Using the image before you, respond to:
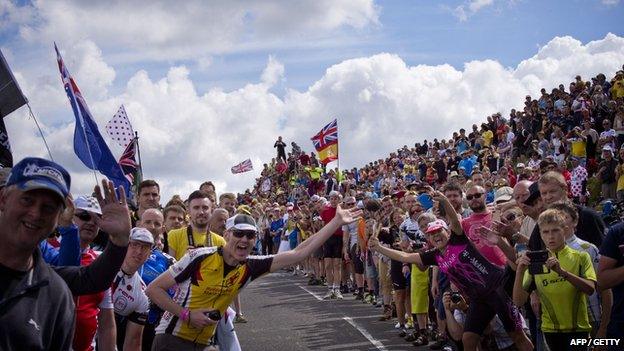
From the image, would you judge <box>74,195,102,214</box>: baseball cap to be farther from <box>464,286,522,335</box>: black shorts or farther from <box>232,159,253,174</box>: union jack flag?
<box>232,159,253,174</box>: union jack flag

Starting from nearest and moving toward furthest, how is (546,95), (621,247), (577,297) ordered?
(621,247), (577,297), (546,95)

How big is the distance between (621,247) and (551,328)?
4.34 ft

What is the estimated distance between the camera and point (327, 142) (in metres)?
23.0

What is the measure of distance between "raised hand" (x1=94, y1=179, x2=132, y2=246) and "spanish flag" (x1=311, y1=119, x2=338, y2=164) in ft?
63.6

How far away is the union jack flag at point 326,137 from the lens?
74.7 feet

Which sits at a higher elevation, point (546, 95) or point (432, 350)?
point (546, 95)

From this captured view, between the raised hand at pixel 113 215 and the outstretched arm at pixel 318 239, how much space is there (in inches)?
93.1

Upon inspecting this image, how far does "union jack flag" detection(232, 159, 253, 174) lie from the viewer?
3878 centimetres

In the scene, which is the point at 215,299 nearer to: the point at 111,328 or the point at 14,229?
the point at 111,328

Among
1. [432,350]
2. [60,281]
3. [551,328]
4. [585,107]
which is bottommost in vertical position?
[432,350]

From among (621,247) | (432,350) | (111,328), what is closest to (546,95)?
(432,350)

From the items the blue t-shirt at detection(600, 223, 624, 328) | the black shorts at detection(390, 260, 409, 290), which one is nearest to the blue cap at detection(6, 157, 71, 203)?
the blue t-shirt at detection(600, 223, 624, 328)

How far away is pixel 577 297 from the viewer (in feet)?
20.3

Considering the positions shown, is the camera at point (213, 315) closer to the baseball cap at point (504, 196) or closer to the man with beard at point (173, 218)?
the man with beard at point (173, 218)
